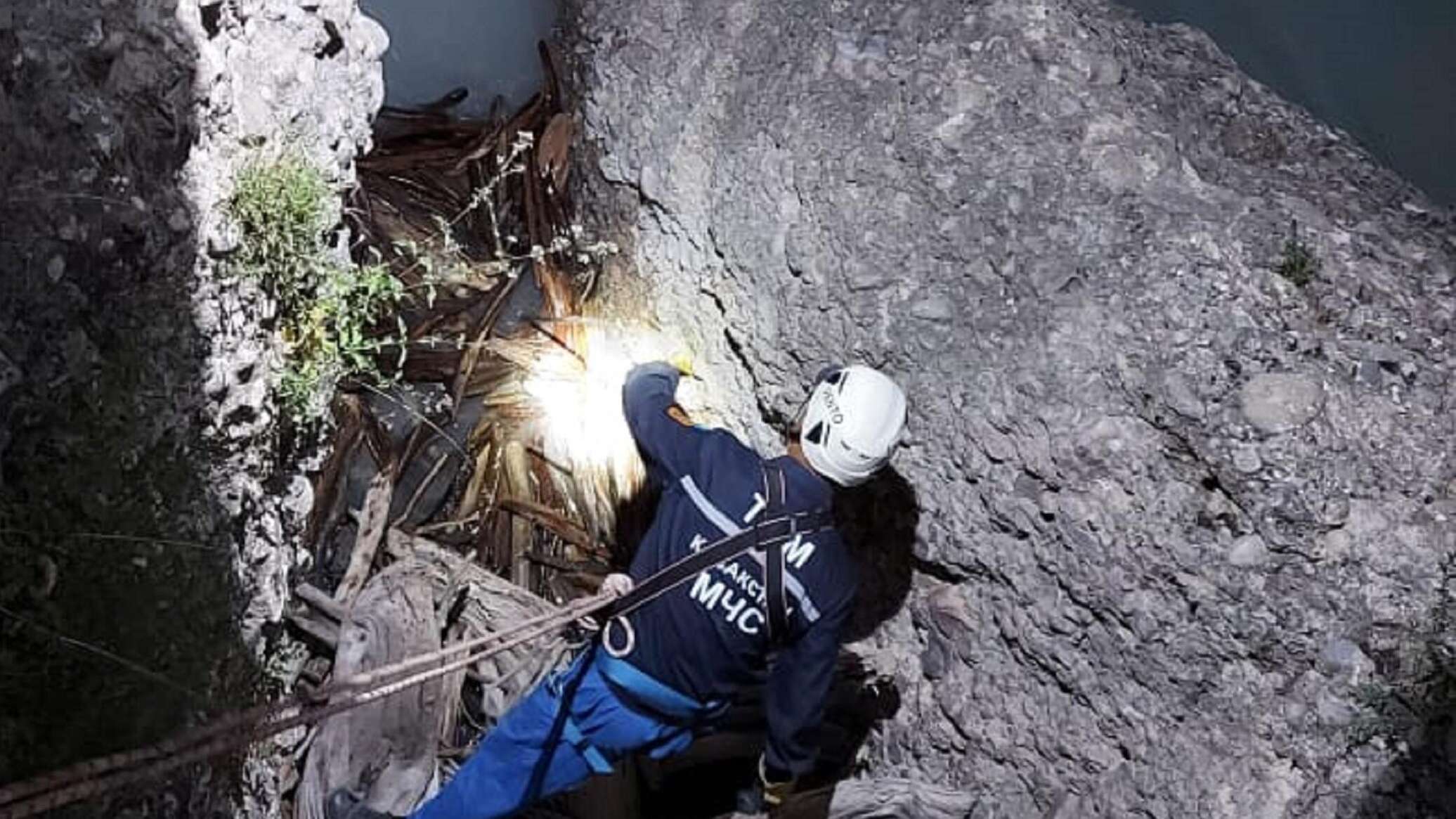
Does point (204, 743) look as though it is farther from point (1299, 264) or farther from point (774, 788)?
point (1299, 264)

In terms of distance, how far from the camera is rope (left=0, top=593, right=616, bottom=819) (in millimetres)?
2180

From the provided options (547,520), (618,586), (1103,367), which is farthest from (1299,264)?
(547,520)

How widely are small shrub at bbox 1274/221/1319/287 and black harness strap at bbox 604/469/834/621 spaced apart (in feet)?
3.19

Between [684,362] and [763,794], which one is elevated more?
[684,362]

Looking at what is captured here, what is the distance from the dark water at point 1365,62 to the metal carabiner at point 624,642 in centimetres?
196

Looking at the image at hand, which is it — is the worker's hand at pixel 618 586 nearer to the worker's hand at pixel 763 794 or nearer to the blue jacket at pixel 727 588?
the blue jacket at pixel 727 588

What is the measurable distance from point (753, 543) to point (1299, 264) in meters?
1.14

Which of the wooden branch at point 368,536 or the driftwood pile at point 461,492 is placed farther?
the wooden branch at point 368,536

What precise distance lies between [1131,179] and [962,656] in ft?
3.54

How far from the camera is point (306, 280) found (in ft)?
11.0

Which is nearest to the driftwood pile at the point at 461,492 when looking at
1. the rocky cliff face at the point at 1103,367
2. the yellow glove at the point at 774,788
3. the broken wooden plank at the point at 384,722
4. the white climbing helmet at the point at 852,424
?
the broken wooden plank at the point at 384,722

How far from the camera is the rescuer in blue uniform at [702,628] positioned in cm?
315

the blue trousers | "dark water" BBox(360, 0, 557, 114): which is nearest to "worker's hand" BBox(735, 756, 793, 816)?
the blue trousers

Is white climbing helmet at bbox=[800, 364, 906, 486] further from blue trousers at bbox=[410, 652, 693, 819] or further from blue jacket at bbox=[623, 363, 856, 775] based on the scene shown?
blue trousers at bbox=[410, 652, 693, 819]
